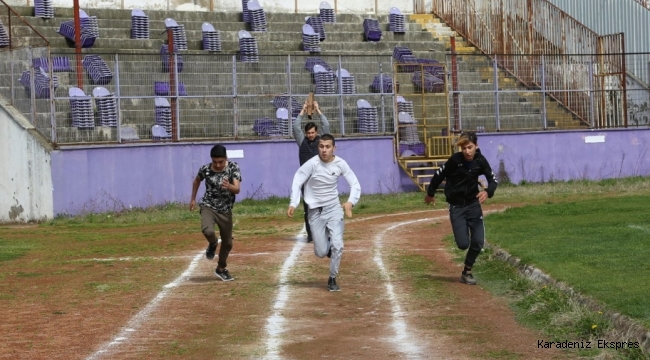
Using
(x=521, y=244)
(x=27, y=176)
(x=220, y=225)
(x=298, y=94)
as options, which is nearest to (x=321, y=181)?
(x=220, y=225)

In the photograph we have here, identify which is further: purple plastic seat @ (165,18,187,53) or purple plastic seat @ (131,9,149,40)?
purple plastic seat @ (131,9,149,40)

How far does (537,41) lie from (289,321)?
27615 millimetres

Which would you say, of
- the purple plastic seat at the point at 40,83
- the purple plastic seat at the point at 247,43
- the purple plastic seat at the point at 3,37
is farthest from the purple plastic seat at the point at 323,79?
the purple plastic seat at the point at 3,37

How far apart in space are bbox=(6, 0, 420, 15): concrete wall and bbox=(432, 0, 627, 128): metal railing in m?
2.07

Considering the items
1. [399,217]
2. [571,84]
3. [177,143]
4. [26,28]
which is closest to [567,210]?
[399,217]

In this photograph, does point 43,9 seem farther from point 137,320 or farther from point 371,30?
point 137,320

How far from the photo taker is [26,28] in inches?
1256

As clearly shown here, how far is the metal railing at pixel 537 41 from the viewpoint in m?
34.6

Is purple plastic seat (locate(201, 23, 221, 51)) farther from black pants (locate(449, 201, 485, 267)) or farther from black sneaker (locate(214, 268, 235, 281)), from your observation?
black pants (locate(449, 201, 485, 267))

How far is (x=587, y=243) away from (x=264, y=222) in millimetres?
9009

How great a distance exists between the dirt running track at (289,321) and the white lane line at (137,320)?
A: 1cm

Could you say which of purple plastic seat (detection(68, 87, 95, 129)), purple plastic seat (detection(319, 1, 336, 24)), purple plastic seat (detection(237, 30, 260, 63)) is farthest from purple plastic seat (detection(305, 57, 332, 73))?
purple plastic seat (detection(319, 1, 336, 24))

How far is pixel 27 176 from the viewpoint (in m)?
26.5

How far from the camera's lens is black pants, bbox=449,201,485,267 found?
14327mm
